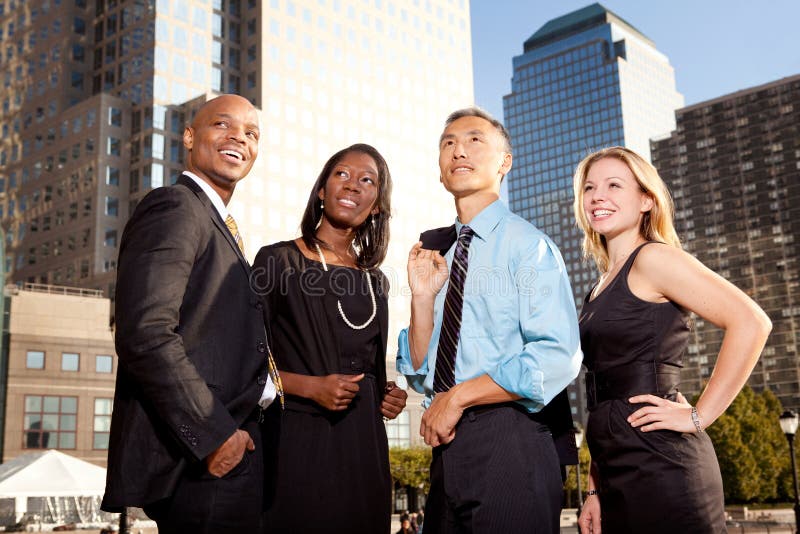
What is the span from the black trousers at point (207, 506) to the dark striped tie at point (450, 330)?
930mm

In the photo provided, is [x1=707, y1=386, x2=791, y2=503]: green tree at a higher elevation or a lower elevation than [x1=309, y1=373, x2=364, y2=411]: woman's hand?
lower

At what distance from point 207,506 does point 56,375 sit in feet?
186

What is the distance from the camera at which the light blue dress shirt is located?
125 inches

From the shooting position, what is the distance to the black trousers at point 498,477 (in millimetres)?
3129

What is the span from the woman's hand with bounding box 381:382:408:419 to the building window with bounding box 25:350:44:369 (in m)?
55.2

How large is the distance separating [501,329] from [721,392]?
1.22 m

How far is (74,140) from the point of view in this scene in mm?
78875

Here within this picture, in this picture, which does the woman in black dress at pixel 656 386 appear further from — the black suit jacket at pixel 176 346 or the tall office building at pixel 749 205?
the tall office building at pixel 749 205

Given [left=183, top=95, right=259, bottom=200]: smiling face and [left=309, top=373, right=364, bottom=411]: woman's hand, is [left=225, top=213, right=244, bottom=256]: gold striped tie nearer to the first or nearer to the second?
[left=183, top=95, right=259, bottom=200]: smiling face

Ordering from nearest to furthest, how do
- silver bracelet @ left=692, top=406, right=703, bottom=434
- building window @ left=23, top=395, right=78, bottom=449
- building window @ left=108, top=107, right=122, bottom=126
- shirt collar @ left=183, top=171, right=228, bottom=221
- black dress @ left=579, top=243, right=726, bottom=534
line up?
black dress @ left=579, top=243, right=726, bottom=534
silver bracelet @ left=692, top=406, right=703, bottom=434
shirt collar @ left=183, top=171, right=228, bottom=221
building window @ left=23, top=395, right=78, bottom=449
building window @ left=108, top=107, right=122, bottom=126

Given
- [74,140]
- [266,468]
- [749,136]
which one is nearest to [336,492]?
[266,468]

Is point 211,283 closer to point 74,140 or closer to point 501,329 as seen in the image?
point 501,329

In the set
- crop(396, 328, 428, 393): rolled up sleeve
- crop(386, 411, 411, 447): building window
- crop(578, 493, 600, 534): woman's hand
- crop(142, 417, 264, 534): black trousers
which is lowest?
crop(386, 411, 411, 447): building window

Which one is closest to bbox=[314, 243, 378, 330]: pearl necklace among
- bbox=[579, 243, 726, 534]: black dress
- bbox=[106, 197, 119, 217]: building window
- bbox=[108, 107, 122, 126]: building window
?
bbox=[579, 243, 726, 534]: black dress
